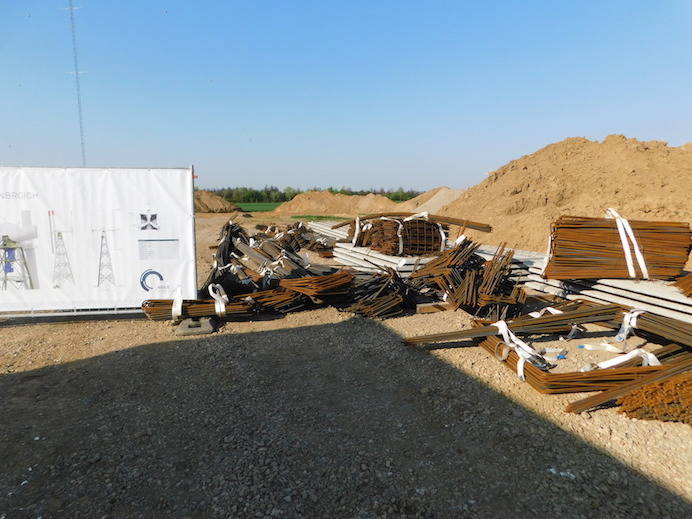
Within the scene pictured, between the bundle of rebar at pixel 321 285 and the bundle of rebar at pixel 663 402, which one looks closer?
the bundle of rebar at pixel 663 402

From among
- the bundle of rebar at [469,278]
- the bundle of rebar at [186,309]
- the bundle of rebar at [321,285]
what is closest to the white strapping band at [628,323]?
the bundle of rebar at [469,278]

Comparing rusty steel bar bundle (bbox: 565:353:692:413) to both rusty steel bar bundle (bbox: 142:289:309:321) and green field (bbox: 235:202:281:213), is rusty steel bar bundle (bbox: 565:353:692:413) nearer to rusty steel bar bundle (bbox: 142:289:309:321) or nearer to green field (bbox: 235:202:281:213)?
rusty steel bar bundle (bbox: 142:289:309:321)

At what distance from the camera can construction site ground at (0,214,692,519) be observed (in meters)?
2.71

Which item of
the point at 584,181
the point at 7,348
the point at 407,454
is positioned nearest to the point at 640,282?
the point at 407,454

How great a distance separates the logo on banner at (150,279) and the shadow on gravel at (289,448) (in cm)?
189

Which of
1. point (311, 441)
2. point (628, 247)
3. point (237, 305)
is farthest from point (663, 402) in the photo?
point (237, 305)

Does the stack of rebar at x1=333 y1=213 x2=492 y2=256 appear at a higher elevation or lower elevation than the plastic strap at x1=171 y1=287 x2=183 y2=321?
higher

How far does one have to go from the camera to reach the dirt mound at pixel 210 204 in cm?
4459

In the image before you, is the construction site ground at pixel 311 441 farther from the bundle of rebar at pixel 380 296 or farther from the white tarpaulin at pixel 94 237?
the bundle of rebar at pixel 380 296

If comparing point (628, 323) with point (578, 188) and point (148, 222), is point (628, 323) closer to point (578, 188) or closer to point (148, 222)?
point (148, 222)

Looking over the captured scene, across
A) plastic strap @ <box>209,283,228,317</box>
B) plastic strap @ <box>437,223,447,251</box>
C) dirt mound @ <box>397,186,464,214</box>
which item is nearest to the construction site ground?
plastic strap @ <box>209,283,228,317</box>

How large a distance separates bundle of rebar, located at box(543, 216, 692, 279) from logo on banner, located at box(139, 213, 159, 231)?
7069 millimetres

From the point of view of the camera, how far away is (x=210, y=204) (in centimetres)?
4550

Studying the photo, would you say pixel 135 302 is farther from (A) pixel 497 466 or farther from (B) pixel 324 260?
(B) pixel 324 260
